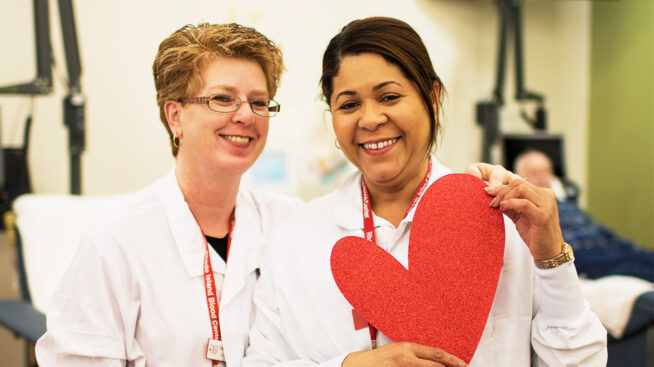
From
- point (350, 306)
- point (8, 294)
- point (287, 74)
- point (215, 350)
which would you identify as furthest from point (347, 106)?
point (8, 294)

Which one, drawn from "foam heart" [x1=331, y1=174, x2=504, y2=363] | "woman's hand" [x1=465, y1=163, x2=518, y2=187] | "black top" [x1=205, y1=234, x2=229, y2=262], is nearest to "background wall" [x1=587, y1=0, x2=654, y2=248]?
"woman's hand" [x1=465, y1=163, x2=518, y2=187]

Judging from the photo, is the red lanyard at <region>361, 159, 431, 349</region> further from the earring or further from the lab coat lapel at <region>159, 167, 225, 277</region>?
the earring

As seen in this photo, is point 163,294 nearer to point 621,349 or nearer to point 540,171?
point 621,349

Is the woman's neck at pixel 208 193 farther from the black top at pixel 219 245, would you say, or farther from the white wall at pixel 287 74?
the white wall at pixel 287 74

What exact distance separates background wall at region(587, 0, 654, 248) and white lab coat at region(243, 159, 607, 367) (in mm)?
4095

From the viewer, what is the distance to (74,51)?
7.80 feet

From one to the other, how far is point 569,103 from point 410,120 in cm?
465

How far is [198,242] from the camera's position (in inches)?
50.6

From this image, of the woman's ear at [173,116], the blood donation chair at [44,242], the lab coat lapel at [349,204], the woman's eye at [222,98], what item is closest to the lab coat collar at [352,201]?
the lab coat lapel at [349,204]

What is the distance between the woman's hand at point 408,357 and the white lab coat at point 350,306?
0.08 m

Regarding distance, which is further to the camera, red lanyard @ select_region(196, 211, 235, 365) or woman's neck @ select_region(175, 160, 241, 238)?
woman's neck @ select_region(175, 160, 241, 238)

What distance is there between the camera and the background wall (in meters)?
4.39

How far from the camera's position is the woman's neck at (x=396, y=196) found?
114 cm

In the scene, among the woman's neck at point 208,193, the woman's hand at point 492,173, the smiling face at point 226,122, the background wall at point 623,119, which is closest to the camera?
the woman's hand at point 492,173
